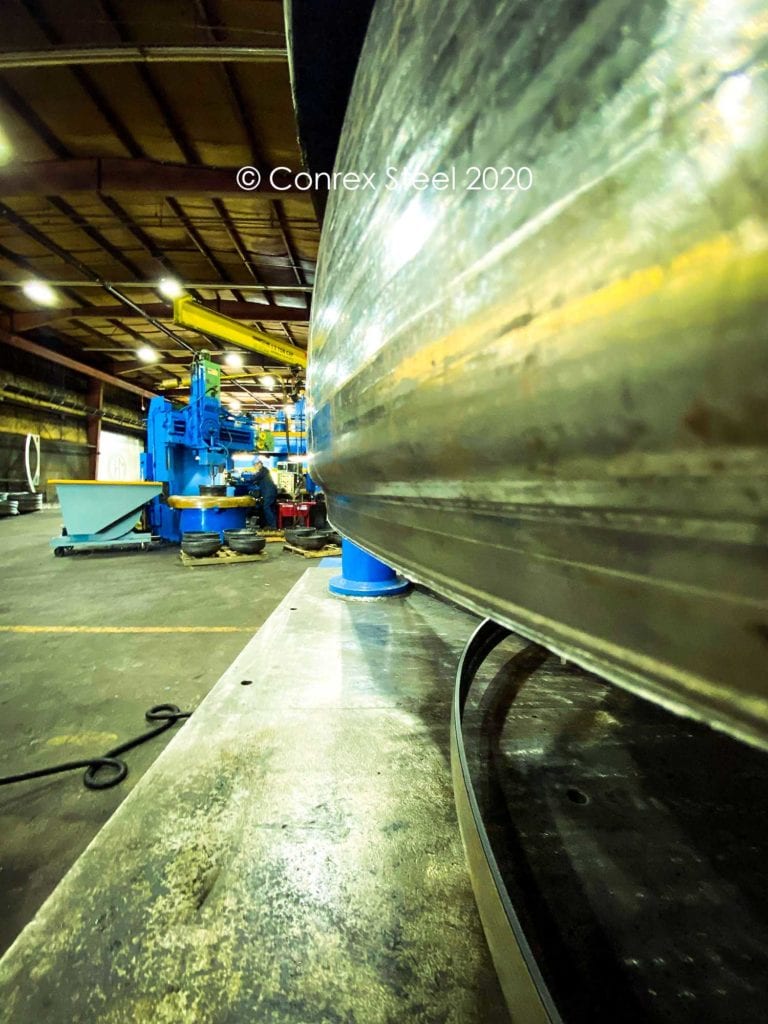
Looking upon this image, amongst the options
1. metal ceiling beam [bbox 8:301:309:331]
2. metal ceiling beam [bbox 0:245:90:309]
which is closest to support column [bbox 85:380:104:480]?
metal ceiling beam [bbox 8:301:309:331]

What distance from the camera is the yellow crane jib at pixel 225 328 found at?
6039mm

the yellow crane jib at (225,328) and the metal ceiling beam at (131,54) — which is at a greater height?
the metal ceiling beam at (131,54)

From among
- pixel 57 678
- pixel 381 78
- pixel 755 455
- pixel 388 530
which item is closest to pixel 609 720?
pixel 388 530

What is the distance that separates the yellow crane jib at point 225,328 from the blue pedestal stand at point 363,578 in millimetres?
5574

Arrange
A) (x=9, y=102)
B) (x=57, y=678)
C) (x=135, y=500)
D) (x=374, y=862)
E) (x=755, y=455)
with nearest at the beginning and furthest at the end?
(x=755, y=455), (x=374, y=862), (x=57, y=678), (x=9, y=102), (x=135, y=500)

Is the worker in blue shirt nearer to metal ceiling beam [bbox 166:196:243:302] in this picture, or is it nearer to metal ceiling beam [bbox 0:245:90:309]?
metal ceiling beam [bbox 166:196:243:302]

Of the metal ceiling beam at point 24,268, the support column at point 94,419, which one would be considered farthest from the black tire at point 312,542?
the support column at point 94,419

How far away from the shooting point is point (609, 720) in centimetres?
106

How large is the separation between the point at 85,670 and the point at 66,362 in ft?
34.4

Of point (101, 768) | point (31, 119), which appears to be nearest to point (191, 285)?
point (31, 119)

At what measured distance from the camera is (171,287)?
614cm

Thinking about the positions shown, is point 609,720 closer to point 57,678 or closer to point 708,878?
point 708,878

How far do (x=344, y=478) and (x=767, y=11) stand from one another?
0.53 metres

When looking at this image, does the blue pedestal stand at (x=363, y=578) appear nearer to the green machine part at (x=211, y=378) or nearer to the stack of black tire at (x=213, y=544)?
the stack of black tire at (x=213, y=544)
